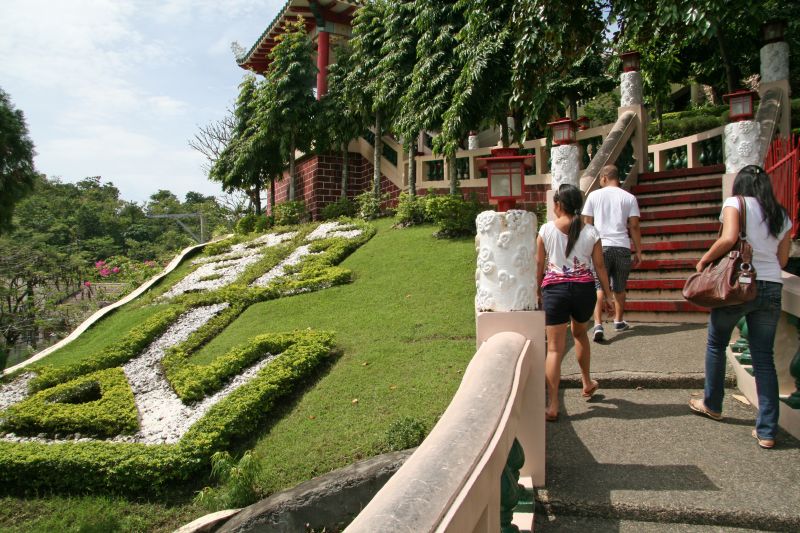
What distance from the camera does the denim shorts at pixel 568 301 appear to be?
414cm

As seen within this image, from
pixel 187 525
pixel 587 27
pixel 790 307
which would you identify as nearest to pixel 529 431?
pixel 790 307

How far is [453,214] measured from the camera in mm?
11688

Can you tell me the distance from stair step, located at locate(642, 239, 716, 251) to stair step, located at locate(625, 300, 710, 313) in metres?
0.91

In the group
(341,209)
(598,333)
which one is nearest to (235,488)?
(598,333)

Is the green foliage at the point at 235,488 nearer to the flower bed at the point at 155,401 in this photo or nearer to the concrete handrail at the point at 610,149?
the flower bed at the point at 155,401

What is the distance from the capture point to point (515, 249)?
3.33 m

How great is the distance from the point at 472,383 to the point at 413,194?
1204 cm

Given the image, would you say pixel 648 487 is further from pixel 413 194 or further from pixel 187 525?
pixel 413 194

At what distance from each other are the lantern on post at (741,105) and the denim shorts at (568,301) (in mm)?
5002

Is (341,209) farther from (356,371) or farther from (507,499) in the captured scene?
(507,499)

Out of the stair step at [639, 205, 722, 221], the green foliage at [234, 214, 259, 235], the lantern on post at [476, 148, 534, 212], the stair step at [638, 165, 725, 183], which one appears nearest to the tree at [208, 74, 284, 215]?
the green foliage at [234, 214, 259, 235]

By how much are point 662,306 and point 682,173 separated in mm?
3012

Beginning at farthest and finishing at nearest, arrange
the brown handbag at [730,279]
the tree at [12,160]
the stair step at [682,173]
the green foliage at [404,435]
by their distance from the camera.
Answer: the tree at [12,160] < the stair step at [682,173] < the green foliage at [404,435] < the brown handbag at [730,279]

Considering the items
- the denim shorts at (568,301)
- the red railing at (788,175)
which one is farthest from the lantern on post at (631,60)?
the denim shorts at (568,301)
